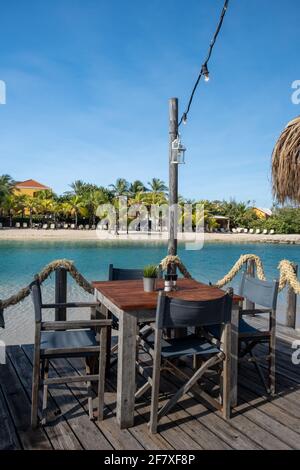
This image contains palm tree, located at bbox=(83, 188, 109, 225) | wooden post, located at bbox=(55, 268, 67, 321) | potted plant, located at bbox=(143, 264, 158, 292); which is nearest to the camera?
potted plant, located at bbox=(143, 264, 158, 292)

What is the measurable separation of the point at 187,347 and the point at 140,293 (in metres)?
0.55

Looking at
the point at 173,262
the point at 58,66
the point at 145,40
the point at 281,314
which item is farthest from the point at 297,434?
the point at 58,66

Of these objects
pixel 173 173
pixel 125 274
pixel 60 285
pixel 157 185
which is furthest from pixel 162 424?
pixel 157 185

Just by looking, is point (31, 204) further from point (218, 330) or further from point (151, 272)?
point (218, 330)

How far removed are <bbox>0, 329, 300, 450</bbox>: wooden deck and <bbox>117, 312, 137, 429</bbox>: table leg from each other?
3.6 inches

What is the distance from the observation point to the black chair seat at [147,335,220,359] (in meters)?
→ 2.51

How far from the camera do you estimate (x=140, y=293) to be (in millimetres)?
2881

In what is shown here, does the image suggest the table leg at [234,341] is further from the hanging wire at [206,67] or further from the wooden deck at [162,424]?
the hanging wire at [206,67]

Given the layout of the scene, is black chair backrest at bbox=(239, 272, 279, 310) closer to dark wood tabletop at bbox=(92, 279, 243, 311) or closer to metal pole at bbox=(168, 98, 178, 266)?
dark wood tabletop at bbox=(92, 279, 243, 311)

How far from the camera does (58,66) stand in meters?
9.16

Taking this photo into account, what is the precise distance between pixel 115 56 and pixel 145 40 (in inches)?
61.5

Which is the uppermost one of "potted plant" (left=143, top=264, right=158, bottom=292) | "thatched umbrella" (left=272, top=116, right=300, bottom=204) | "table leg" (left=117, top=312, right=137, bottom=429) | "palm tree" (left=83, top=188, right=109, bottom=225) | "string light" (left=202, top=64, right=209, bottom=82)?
"palm tree" (left=83, top=188, right=109, bottom=225)

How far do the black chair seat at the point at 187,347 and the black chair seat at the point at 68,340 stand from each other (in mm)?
463

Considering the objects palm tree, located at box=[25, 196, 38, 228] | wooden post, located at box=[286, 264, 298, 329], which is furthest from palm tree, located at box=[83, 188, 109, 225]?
wooden post, located at box=[286, 264, 298, 329]
